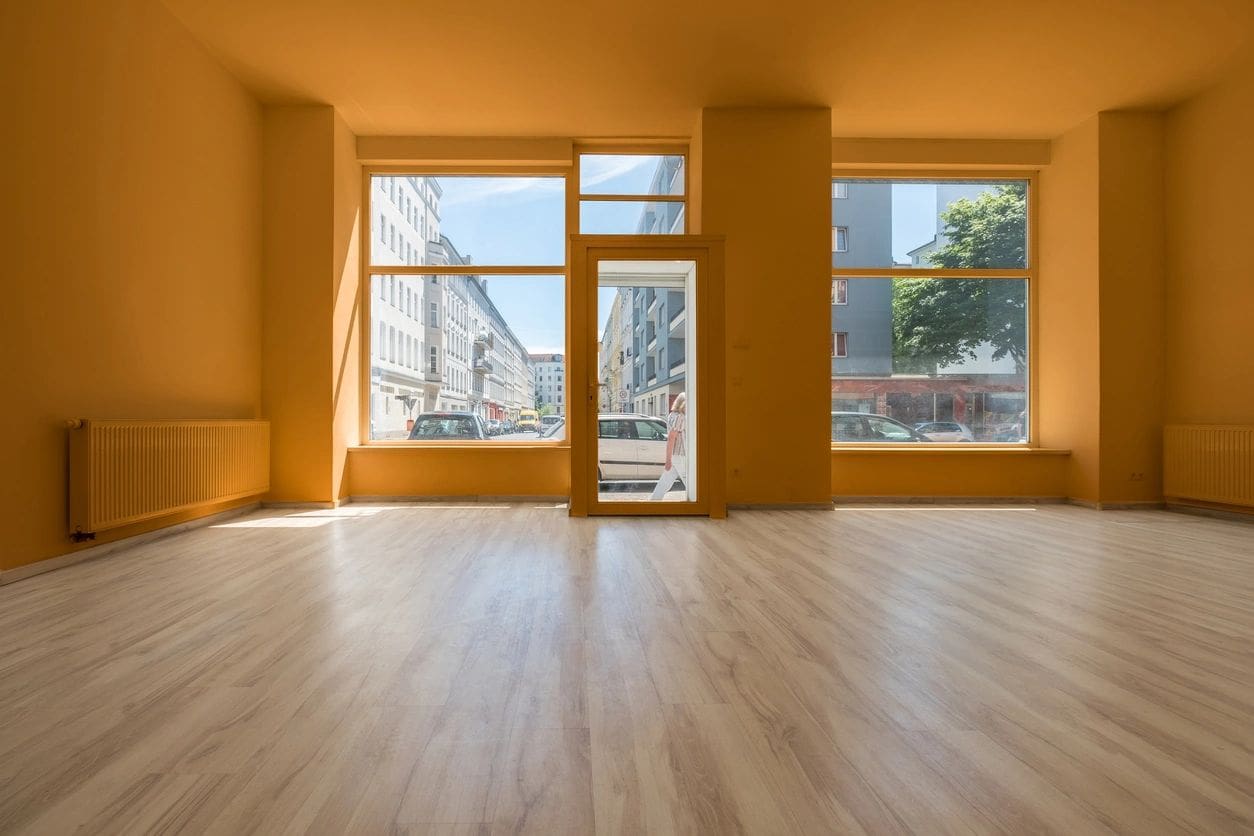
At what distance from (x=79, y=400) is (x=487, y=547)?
2.55 meters

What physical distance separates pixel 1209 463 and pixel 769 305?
159 inches

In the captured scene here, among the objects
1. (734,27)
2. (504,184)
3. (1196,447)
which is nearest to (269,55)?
(504,184)

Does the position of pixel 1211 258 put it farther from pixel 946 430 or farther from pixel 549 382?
pixel 549 382

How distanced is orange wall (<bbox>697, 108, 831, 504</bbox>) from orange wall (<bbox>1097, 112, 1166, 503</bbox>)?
2684mm

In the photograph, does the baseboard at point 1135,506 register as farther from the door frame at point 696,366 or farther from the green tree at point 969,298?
the door frame at point 696,366

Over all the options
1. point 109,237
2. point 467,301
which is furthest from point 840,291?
point 109,237

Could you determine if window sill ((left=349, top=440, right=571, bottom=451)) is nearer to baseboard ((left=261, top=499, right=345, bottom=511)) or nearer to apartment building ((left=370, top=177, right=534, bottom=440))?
apartment building ((left=370, top=177, right=534, bottom=440))

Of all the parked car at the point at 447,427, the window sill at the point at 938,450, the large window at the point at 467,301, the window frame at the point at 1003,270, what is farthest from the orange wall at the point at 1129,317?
the parked car at the point at 447,427

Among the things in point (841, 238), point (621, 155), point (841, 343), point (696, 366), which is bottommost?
point (696, 366)

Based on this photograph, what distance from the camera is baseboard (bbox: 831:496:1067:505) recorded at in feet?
22.0

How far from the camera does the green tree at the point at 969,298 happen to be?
23.1 feet

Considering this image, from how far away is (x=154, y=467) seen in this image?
447 centimetres

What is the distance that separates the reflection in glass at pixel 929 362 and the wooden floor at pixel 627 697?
323 centimetres

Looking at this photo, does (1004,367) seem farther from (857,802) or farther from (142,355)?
(142,355)
